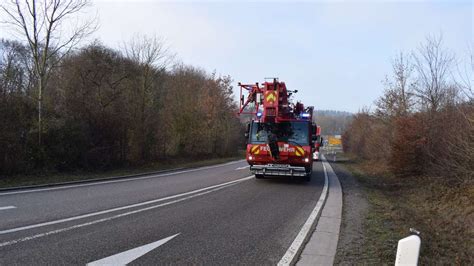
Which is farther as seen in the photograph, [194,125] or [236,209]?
[194,125]

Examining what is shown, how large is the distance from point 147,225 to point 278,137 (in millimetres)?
8811

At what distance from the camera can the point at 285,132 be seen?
15.2m

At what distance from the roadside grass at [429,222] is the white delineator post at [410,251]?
154 cm

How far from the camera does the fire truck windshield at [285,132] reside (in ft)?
49.2

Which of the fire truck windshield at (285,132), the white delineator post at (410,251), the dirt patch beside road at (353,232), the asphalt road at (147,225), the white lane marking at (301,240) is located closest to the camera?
the white delineator post at (410,251)

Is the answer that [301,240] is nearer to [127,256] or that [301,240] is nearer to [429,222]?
[127,256]

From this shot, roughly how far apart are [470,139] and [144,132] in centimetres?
1888

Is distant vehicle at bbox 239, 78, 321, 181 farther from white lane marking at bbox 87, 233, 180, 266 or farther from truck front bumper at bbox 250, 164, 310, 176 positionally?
white lane marking at bbox 87, 233, 180, 266

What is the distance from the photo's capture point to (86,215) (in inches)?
307

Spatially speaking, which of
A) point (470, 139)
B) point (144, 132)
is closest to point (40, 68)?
point (144, 132)

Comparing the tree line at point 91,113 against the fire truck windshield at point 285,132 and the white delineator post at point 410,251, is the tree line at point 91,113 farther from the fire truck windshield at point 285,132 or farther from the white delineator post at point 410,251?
the white delineator post at point 410,251

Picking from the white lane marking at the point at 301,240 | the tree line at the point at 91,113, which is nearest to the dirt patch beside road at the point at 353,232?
the white lane marking at the point at 301,240

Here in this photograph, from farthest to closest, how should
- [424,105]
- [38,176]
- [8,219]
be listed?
[424,105], [38,176], [8,219]

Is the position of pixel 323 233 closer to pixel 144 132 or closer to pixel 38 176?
pixel 38 176
